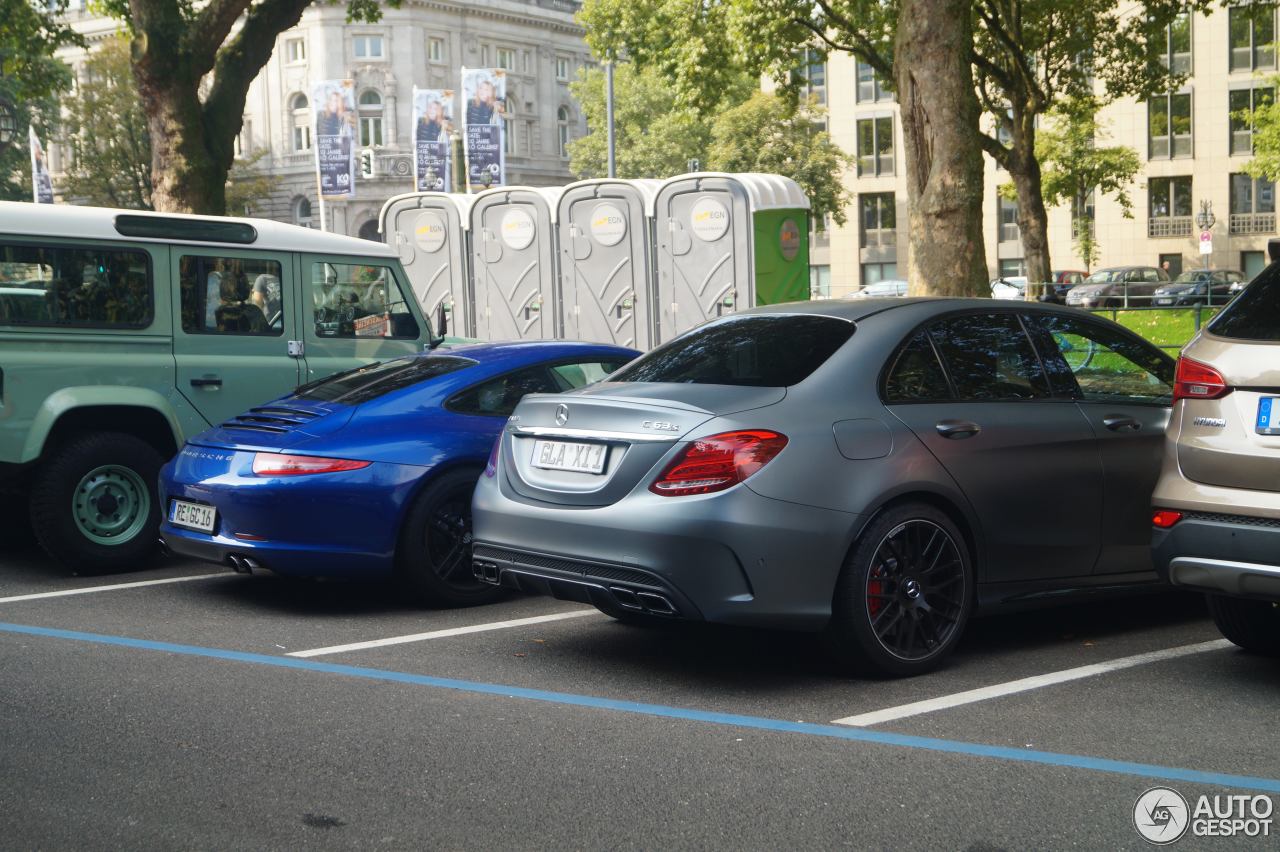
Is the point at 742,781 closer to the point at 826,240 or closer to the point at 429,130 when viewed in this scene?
the point at 429,130

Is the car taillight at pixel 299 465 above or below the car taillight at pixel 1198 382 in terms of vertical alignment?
below

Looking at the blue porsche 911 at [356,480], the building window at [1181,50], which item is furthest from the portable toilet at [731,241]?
the building window at [1181,50]

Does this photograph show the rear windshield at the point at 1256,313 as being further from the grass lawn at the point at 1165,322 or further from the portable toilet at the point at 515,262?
the grass lawn at the point at 1165,322

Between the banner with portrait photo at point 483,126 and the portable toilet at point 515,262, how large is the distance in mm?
22374

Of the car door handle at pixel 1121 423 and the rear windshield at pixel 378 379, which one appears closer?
the car door handle at pixel 1121 423

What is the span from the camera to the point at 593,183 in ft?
67.2

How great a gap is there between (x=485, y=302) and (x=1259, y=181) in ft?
142

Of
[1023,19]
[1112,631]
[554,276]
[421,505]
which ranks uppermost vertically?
[1023,19]

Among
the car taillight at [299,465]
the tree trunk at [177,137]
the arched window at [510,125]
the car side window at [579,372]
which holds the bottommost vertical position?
the car taillight at [299,465]

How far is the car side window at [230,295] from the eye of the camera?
930 cm

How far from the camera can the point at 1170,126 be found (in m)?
57.7

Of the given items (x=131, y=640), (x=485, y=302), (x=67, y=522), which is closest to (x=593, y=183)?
(x=485, y=302)

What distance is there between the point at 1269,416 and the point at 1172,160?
56.8 metres

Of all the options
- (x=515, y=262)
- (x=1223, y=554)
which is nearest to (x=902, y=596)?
(x=1223, y=554)
